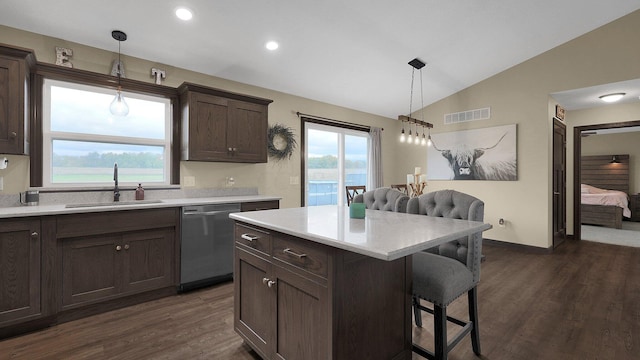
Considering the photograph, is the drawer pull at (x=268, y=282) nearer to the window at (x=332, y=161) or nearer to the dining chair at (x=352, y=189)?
the dining chair at (x=352, y=189)

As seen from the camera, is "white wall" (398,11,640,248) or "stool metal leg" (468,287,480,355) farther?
"white wall" (398,11,640,248)

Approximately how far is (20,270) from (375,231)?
2.66 m

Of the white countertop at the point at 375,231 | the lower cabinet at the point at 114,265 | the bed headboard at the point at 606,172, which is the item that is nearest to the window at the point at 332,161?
the lower cabinet at the point at 114,265

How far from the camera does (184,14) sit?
8.86 ft

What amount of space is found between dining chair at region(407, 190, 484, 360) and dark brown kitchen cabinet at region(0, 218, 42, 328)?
2791mm

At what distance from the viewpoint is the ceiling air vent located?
5090mm

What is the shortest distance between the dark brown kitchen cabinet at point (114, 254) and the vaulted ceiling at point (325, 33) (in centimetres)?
174

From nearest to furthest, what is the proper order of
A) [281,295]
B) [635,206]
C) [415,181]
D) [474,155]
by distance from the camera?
[281,295], [415,181], [474,155], [635,206]

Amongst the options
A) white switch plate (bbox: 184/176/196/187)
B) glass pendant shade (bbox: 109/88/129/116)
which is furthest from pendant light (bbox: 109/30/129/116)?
white switch plate (bbox: 184/176/196/187)

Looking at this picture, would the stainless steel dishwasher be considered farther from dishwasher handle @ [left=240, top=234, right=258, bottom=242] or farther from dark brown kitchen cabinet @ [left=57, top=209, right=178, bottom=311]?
dishwasher handle @ [left=240, top=234, right=258, bottom=242]

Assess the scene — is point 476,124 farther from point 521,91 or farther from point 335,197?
point 335,197

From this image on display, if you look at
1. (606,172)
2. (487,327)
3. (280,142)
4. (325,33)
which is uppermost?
(325,33)

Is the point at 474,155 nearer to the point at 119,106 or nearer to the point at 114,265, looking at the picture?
the point at 119,106

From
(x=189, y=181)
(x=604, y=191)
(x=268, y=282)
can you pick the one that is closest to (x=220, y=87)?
(x=189, y=181)
